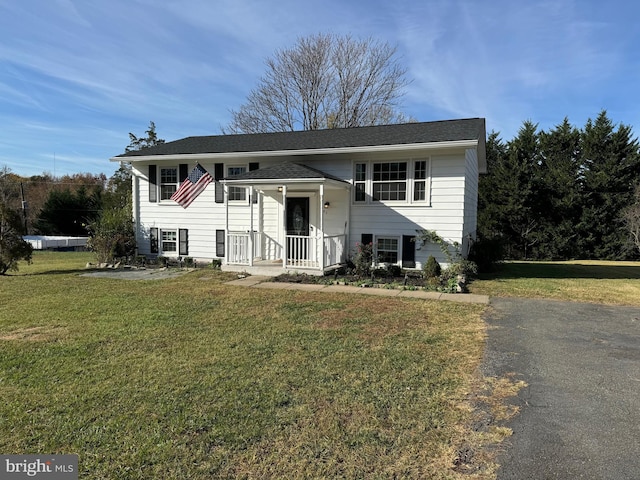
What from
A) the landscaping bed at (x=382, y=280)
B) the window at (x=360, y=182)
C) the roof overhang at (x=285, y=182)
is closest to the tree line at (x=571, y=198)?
the window at (x=360, y=182)

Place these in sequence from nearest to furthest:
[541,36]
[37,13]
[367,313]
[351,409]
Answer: [351,409] → [367,313] → [37,13] → [541,36]

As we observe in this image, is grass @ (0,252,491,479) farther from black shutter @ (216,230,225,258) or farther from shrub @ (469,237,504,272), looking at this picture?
shrub @ (469,237,504,272)

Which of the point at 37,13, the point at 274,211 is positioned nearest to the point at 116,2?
the point at 37,13

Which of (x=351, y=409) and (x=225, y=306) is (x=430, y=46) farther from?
(x=351, y=409)

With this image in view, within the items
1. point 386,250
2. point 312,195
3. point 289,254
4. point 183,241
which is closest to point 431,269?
point 386,250

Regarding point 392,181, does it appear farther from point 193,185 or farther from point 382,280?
point 193,185

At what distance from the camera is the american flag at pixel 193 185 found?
45.1ft

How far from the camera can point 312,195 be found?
12.6m

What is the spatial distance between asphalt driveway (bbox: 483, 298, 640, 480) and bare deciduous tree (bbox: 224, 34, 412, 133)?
22893 mm

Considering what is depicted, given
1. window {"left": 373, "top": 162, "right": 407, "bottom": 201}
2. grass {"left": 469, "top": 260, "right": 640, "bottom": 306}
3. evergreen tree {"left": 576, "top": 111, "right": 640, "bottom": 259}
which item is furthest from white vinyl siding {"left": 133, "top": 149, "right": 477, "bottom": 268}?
evergreen tree {"left": 576, "top": 111, "right": 640, "bottom": 259}

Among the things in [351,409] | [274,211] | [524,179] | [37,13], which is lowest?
[351,409]

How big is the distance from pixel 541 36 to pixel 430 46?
5844 mm

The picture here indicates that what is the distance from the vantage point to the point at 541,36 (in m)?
12.4

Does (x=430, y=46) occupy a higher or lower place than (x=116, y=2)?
higher
